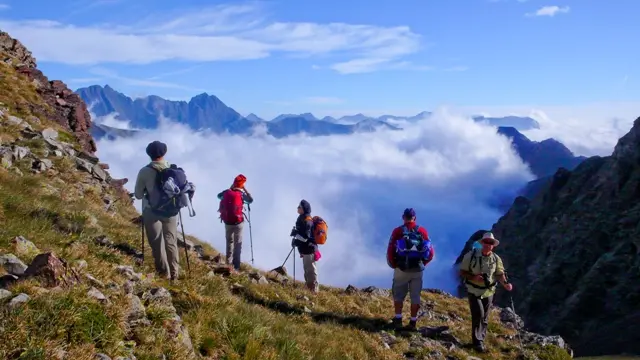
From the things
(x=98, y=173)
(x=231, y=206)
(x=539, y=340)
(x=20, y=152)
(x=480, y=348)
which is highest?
(x=20, y=152)

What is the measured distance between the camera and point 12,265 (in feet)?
22.0

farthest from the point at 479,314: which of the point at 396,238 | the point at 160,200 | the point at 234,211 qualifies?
the point at 160,200

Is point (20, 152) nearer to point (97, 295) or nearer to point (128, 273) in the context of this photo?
point (128, 273)

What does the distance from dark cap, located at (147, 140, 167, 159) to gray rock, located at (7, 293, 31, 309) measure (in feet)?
17.3

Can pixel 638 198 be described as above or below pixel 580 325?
above

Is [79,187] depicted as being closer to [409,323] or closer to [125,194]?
[125,194]

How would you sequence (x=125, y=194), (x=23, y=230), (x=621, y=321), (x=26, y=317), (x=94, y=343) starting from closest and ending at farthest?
(x=26, y=317)
(x=94, y=343)
(x=23, y=230)
(x=125, y=194)
(x=621, y=321)

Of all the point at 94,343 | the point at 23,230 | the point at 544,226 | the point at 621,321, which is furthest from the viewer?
the point at 544,226

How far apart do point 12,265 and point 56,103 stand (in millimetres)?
25572

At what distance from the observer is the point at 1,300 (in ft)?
17.6

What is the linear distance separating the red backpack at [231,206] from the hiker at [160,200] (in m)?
4.94

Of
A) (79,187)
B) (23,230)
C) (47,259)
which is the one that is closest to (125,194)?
(79,187)

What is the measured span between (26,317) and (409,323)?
1082 cm

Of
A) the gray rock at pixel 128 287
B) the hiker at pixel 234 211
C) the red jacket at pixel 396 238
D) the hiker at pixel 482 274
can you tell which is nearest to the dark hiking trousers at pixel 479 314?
the hiker at pixel 482 274
